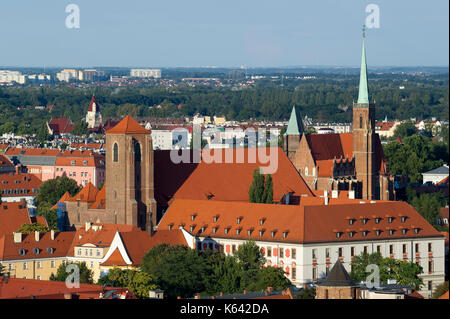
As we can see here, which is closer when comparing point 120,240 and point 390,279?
point 390,279

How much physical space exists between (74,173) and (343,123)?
8433cm

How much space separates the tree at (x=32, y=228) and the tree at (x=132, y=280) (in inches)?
435

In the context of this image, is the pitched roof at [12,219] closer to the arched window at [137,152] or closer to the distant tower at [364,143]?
the arched window at [137,152]

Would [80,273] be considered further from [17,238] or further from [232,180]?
[232,180]

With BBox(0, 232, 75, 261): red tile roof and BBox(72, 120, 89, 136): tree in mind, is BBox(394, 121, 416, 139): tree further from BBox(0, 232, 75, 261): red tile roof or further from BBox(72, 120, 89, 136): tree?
BBox(0, 232, 75, 261): red tile roof

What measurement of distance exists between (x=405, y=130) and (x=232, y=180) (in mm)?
96312

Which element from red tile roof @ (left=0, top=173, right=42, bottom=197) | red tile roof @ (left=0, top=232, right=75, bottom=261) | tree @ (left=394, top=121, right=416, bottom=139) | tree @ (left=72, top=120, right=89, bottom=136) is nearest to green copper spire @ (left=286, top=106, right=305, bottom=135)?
red tile roof @ (left=0, top=173, right=42, bottom=197)

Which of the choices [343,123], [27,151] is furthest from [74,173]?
[343,123]

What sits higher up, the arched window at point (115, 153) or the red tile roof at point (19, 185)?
the arched window at point (115, 153)

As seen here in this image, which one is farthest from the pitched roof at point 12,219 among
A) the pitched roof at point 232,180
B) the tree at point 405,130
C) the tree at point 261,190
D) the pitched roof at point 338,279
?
the tree at point 405,130

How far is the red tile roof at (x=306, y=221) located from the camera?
52469mm

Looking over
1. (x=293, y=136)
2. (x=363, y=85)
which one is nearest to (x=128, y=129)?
(x=293, y=136)
